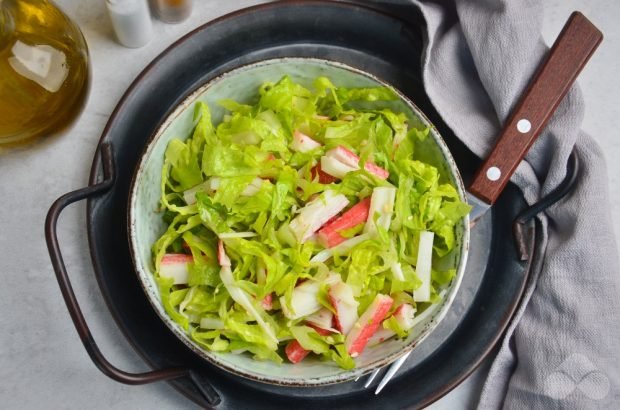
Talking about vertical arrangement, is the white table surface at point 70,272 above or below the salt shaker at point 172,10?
below

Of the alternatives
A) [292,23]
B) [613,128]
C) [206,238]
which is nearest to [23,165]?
[206,238]

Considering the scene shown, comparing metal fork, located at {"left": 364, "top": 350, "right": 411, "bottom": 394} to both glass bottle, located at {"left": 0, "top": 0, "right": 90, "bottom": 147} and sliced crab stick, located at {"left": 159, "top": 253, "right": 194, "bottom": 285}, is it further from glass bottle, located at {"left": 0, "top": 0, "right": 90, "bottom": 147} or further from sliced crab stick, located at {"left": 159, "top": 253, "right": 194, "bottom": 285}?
glass bottle, located at {"left": 0, "top": 0, "right": 90, "bottom": 147}

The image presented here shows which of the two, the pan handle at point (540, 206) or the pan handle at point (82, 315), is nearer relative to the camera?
the pan handle at point (82, 315)

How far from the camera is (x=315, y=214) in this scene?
3.15 feet

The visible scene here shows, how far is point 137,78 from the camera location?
1.10 meters

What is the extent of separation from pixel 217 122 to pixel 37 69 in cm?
28

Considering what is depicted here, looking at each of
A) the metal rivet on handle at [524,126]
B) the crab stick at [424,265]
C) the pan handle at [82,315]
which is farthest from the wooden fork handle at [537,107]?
the pan handle at [82,315]

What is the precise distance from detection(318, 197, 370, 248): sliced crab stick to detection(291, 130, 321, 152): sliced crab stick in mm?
115

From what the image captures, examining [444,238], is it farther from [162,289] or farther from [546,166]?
[162,289]

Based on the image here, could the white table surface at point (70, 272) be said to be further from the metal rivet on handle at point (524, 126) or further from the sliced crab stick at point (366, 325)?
the metal rivet on handle at point (524, 126)

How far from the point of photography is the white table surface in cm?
112

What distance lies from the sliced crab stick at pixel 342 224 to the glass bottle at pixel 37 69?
454mm

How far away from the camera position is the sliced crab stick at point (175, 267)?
0.98m

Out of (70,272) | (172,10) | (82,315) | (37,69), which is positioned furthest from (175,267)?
(172,10)
